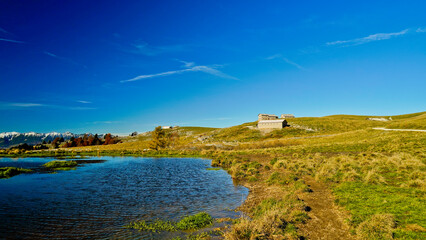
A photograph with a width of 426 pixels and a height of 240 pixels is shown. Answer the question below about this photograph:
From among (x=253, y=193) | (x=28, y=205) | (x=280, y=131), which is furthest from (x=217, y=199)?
(x=280, y=131)

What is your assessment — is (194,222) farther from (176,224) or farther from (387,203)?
(387,203)

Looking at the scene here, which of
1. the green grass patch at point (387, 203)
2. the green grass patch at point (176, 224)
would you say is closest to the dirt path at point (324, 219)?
the green grass patch at point (387, 203)

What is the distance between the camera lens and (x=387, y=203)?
1483 cm

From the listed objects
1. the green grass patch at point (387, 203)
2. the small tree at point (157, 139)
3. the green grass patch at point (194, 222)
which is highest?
the small tree at point (157, 139)

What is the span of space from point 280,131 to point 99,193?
113769 mm

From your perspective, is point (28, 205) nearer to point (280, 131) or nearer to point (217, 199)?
point (217, 199)

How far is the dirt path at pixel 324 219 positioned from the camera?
11.7m

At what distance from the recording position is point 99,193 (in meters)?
22.1

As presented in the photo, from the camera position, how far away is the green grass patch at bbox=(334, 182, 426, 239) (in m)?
11.9

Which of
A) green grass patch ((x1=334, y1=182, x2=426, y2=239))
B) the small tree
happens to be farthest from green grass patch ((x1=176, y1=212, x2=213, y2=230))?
the small tree

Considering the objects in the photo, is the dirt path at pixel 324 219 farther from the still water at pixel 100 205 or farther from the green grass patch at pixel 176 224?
the green grass patch at pixel 176 224

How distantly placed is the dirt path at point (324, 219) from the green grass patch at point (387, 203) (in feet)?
2.31

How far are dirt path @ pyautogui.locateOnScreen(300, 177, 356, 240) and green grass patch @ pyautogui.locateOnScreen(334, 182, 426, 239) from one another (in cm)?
70

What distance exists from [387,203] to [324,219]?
496 centimetres
